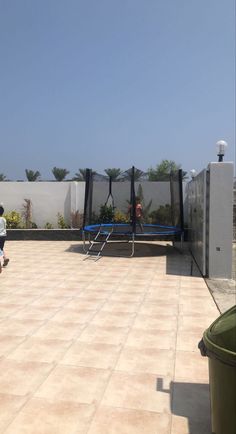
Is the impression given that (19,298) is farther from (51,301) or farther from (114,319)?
(114,319)

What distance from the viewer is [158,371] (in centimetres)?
365

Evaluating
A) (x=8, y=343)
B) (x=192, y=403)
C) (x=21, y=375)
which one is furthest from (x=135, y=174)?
(x=192, y=403)

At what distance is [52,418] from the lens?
2861 mm

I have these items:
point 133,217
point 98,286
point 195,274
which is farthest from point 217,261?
point 133,217

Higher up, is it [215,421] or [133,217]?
[133,217]

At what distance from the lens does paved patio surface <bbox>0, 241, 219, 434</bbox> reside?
2.88 metres

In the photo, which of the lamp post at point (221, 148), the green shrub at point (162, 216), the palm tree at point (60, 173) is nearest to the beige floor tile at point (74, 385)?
the lamp post at point (221, 148)

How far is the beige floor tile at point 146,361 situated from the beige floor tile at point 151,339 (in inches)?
4.6

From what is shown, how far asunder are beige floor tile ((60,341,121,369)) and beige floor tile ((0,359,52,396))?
0.84 feet

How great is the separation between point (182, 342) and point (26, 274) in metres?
4.52

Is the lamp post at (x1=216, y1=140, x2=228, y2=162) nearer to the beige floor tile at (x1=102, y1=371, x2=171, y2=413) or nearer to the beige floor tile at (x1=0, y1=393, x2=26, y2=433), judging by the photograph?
the beige floor tile at (x1=102, y1=371, x2=171, y2=413)

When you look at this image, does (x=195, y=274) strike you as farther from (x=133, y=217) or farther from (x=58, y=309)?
(x=58, y=309)

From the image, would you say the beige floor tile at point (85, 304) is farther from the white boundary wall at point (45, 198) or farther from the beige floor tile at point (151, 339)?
the white boundary wall at point (45, 198)

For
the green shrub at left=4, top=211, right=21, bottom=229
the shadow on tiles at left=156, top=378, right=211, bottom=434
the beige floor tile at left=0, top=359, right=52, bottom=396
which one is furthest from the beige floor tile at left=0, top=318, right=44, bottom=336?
the green shrub at left=4, top=211, right=21, bottom=229
